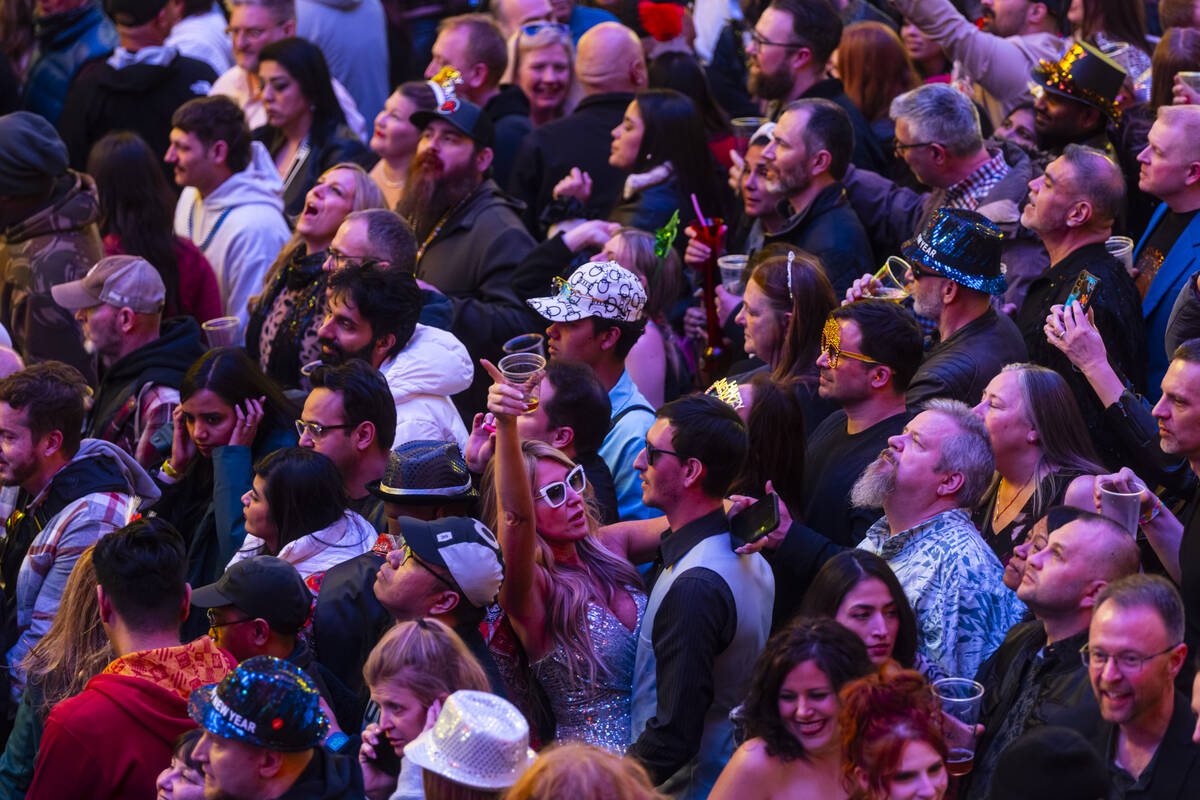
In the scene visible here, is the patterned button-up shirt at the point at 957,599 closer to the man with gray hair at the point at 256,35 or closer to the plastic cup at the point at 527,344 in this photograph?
the plastic cup at the point at 527,344

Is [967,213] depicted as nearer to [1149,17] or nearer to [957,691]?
[957,691]

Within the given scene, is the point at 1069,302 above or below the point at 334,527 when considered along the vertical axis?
above

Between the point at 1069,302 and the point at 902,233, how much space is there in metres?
1.84

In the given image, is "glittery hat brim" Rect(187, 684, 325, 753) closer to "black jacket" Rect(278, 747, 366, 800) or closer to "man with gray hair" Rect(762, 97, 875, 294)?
"black jacket" Rect(278, 747, 366, 800)

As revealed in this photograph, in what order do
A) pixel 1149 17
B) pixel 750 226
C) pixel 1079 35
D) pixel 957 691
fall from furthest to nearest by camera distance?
pixel 1149 17, pixel 1079 35, pixel 750 226, pixel 957 691

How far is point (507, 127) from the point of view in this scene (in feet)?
28.0

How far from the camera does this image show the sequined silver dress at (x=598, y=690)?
4363 millimetres

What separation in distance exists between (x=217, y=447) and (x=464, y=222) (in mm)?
1894

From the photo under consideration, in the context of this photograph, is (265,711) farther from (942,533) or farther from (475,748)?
(942,533)

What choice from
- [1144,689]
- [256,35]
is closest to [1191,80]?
[1144,689]

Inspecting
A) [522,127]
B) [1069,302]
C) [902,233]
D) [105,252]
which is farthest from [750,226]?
[105,252]

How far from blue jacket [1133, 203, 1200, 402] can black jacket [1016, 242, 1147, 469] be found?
131 mm

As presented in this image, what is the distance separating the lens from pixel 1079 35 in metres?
8.12

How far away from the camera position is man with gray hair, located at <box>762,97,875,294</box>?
660 cm
